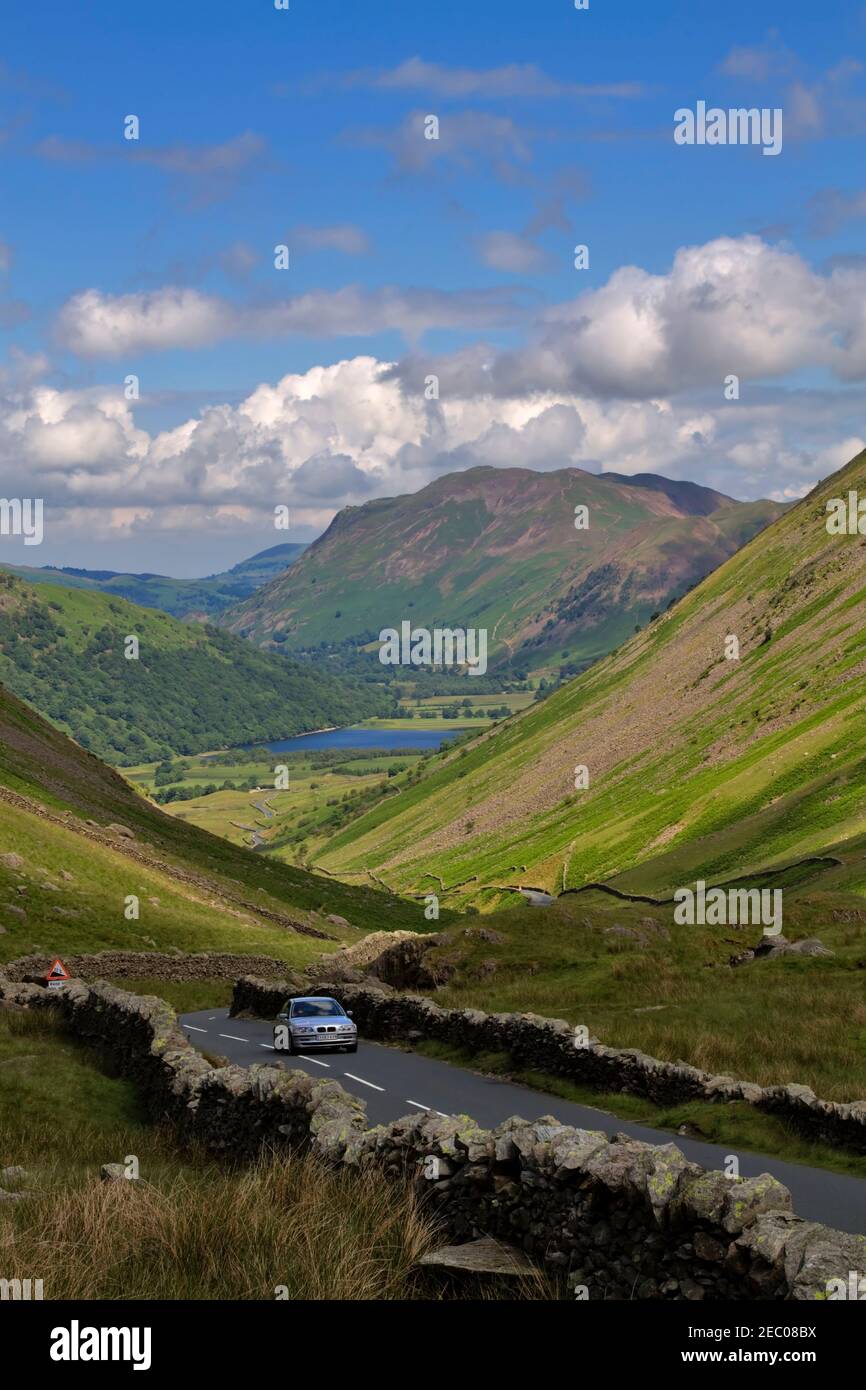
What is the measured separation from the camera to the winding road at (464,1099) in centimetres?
1731

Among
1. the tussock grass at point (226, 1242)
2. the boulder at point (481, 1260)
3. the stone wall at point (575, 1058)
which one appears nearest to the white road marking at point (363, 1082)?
the stone wall at point (575, 1058)

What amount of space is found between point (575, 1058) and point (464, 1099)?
3140 mm

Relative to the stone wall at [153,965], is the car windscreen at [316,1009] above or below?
above

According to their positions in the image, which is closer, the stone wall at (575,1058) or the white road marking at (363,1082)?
the stone wall at (575,1058)

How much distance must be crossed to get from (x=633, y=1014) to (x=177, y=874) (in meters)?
54.8

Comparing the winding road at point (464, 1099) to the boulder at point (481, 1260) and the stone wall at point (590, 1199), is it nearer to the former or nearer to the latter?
the stone wall at point (590, 1199)

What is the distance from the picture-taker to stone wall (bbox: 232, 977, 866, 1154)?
70.2 ft

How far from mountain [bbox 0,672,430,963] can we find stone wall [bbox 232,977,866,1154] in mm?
19648

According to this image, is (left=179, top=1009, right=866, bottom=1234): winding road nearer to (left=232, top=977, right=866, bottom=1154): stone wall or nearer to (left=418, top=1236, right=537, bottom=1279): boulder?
(left=232, top=977, right=866, bottom=1154): stone wall

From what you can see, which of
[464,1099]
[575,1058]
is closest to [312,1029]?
[464,1099]

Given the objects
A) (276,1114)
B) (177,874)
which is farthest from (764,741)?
(276,1114)

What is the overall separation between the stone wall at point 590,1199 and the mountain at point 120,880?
4262cm

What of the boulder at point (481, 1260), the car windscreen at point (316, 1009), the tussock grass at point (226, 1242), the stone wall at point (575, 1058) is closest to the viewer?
the tussock grass at point (226, 1242)

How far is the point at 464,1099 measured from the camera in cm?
2725
